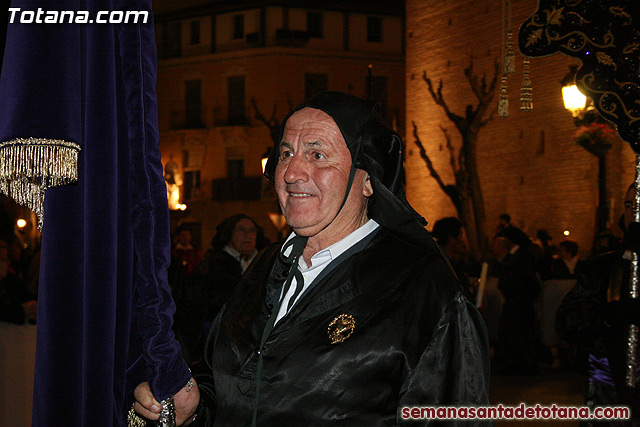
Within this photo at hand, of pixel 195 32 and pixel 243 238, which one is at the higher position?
pixel 195 32

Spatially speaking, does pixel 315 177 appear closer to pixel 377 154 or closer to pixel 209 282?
pixel 377 154

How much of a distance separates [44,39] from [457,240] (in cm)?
804

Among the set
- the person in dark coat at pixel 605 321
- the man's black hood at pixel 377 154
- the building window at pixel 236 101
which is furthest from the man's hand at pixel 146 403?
the building window at pixel 236 101

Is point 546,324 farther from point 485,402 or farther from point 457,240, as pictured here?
point 485,402

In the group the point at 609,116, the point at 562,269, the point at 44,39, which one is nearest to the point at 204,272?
the point at 609,116

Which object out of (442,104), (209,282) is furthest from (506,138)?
(209,282)

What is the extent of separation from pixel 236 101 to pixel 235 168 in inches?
124

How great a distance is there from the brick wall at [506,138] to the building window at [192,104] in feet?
45.7

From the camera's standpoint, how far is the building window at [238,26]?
123ft

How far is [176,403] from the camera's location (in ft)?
7.63

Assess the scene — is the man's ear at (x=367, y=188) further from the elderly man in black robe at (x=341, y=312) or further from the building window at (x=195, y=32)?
the building window at (x=195, y=32)

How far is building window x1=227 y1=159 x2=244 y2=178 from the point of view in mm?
36375

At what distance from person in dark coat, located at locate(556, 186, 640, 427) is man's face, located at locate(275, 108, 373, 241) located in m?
2.24

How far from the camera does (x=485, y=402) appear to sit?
231 cm
